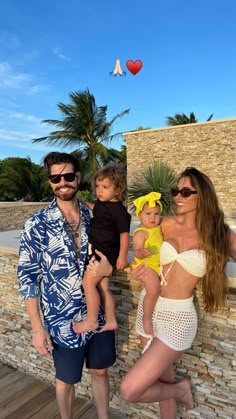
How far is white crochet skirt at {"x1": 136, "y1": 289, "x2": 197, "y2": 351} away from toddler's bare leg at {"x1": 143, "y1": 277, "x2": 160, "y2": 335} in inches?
1.7

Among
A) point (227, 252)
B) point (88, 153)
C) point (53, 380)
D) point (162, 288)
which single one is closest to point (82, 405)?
point (53, 380)

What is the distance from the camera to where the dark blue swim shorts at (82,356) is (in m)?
1.79

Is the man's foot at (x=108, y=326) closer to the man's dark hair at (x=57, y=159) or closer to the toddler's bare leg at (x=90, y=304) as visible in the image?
the toddler's bare leg at (x=90, y=304)

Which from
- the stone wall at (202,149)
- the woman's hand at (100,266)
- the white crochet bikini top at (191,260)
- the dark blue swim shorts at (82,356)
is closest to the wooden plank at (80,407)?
the dark blue swim shorts at (82,356)

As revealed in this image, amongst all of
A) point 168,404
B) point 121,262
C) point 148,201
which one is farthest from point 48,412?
point 148,201

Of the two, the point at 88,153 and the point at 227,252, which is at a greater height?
the point at 88,153

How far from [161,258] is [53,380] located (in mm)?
1899

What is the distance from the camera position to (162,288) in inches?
67.1

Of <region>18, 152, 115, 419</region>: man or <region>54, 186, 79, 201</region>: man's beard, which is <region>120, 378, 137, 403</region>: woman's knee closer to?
<region>18, 152, 115, 419</region>: man

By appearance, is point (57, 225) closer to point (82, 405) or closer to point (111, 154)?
point (82, 405)

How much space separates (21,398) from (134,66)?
13.0 meters

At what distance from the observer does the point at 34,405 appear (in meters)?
2.45

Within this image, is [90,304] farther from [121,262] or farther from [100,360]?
[100,360]

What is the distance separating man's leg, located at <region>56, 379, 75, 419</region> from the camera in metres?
1.85
